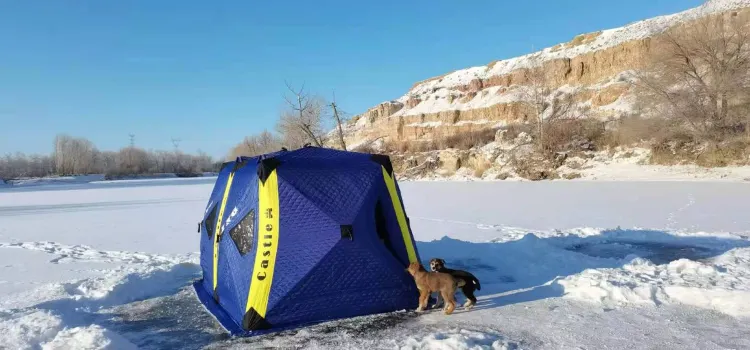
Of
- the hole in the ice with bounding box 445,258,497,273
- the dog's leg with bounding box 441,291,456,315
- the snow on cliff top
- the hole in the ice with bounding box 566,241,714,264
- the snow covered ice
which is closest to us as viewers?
the snow covered ice

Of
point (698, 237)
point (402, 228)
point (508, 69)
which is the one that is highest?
point (508, 69)

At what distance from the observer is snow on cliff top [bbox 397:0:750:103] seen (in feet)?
152

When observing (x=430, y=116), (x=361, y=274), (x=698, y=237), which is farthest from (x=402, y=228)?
(x=430, y=116)

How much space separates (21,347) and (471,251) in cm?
545

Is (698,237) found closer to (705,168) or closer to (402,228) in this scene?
(402,228)

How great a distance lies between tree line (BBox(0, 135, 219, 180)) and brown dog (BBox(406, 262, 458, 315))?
7087 centimetres

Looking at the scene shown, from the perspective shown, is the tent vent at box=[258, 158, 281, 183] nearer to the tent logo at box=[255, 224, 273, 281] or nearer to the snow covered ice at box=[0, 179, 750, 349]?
the tent logo at box=[255, 224, 273, 281]

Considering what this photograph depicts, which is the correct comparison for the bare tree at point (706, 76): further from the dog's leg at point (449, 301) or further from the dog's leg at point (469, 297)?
the dog's leg at point (449, 301)

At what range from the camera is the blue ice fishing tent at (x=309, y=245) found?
4262 millimetres

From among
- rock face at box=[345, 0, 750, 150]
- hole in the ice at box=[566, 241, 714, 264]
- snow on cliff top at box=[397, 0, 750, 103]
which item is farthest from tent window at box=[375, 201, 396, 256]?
→ snow on cliff top at box=[397, 0, 750, 103]

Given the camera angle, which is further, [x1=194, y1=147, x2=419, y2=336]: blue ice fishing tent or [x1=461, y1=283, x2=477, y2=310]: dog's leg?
[x1=461, y1=283, x2=477, y2=310]: dog's leg

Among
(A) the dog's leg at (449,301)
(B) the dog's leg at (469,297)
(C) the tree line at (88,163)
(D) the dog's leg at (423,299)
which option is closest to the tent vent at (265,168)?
(D) the dog's leg at (423,299)

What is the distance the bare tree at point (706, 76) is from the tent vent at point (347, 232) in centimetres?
2513

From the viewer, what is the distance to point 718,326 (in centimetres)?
388
